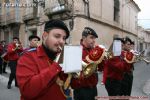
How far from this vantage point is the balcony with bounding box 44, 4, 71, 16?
17.9 metres

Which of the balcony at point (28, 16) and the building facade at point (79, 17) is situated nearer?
the building facade at point (79, 17)

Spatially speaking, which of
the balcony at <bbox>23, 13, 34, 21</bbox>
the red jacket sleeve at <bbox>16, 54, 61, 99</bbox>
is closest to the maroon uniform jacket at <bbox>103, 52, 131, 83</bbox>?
the red jacket sleeve at <bbox>16, 54, 61, 99</bbox>

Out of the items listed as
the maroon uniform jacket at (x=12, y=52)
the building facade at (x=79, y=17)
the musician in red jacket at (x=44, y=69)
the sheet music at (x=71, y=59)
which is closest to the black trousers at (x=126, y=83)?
the musician in red jacket at (x=44, y=69)

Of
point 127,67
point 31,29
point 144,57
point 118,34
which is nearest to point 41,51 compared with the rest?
point 127,67

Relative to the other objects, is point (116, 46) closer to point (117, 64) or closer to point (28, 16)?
point (117, 64)

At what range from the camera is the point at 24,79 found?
2.44 meters

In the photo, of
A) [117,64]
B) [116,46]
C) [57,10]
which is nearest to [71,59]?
[116,46]

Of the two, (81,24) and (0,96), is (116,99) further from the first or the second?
(81,24)

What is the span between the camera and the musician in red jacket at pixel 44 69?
7.67 feet

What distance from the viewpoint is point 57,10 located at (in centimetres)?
1872

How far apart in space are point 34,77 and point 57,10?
1653 cm

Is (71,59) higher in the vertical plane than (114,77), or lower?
higher

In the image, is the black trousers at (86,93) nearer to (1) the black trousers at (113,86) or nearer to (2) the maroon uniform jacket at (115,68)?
(2) the maroon uniform jacket at (115,68)

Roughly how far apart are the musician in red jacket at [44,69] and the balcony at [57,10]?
50.1ft
